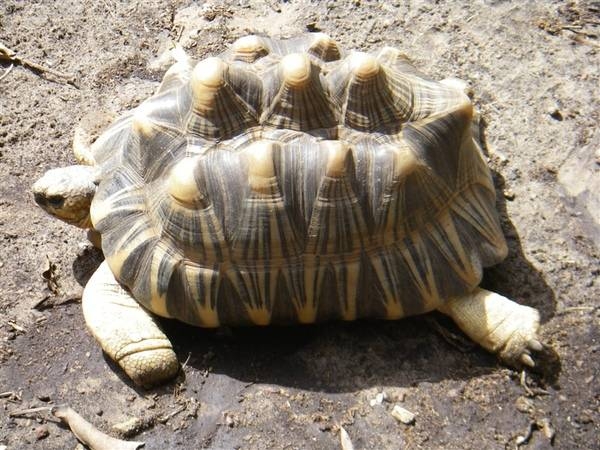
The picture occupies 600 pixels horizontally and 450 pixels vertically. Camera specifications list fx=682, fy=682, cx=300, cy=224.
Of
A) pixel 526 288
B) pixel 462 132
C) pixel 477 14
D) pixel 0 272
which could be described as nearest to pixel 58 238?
pixel 0 272

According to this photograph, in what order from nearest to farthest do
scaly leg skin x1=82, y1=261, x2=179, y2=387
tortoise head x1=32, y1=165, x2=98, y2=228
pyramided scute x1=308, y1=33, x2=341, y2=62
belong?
scaly leg skin x1=82, y1=261, x2=179, y2=387
pyramided scute x1=308, y1=33, x2=341, y2=62
tortoise head x1=32, y1=165, x2=98, y2=228

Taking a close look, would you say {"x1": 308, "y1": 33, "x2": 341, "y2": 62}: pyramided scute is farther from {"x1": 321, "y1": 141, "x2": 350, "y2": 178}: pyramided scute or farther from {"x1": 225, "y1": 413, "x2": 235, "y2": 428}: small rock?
{"x1": 225, "y1": 413, "x2": 235, "y2": 428}: small rock

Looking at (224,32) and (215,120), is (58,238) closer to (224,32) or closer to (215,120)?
(215,120)

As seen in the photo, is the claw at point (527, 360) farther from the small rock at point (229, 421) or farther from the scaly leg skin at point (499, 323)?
the small rock at point (229, 421)

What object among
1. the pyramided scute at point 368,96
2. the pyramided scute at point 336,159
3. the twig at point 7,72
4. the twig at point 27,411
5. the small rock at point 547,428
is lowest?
the twig at point 27,411

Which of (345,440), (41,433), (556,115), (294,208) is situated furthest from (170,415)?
(556,115)

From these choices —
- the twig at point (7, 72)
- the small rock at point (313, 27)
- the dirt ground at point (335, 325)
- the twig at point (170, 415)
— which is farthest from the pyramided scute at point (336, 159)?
the twig at point (7, 72)

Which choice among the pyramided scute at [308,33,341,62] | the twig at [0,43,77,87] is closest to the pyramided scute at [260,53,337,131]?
the pyramided scute at [308,33,341,62]
